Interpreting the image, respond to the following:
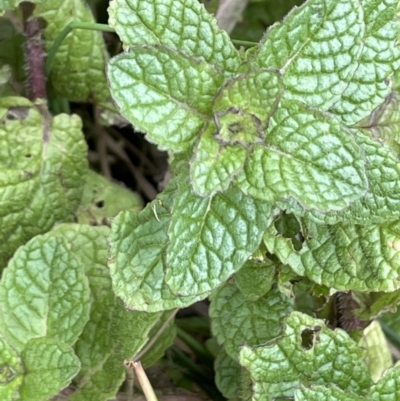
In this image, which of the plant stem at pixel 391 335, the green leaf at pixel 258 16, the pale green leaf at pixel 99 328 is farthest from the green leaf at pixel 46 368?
the green leaf at pixel 258 16

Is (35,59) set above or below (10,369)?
above

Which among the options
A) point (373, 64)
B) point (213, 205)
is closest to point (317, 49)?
point (373, 64)

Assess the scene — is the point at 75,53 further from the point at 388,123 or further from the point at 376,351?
the point at 376,351

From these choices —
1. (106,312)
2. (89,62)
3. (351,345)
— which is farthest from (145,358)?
(89,62)

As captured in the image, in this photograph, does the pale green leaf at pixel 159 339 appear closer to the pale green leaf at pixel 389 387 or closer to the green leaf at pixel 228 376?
the green leaf at pixel 228 376

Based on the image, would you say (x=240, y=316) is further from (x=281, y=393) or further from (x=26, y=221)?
(x=26, y=221)
